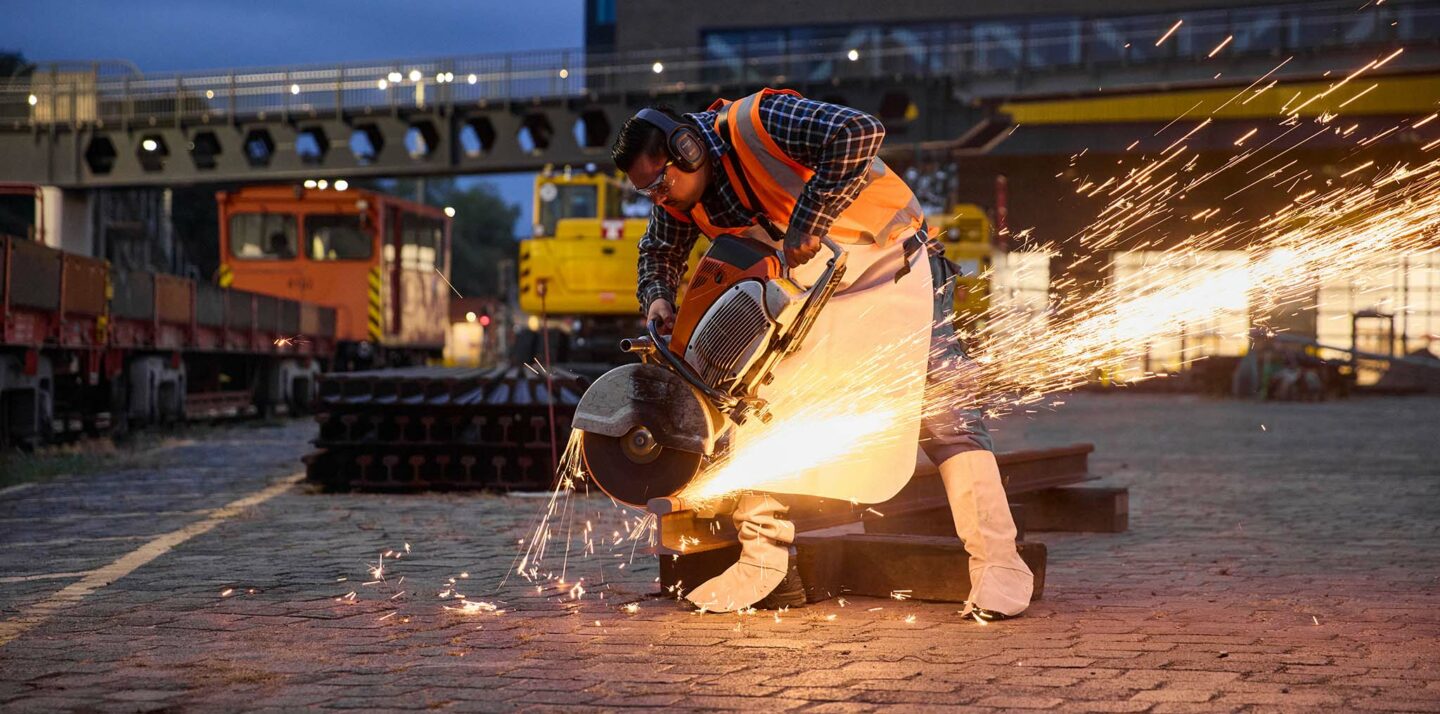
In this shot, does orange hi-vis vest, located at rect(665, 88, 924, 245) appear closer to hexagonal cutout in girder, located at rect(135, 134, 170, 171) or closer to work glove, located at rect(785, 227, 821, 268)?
work glove, located at rect(785, 227, 821, 268)

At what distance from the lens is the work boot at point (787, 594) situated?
578 centimetres

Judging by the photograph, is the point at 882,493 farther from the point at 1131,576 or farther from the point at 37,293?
the point at 37,293

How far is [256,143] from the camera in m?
35.1

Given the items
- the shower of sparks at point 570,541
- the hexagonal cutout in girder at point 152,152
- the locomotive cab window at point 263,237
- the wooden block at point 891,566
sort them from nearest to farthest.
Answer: the wooden block at point 891,566 < the shower of sparks at point 570,541 < the locomotive cab window at point 263,237 < the hexagonal cutout in girder at point 152,152

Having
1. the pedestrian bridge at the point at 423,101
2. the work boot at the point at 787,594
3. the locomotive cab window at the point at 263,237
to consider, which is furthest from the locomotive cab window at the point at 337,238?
the work boot at the point at 787,594

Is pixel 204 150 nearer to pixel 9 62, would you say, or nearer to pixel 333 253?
pixel 333 253

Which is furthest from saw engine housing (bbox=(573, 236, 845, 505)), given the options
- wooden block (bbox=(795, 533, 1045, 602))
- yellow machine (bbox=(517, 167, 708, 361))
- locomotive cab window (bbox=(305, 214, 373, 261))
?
locomotive cab window (bbox=(305, 214, 373, 261))

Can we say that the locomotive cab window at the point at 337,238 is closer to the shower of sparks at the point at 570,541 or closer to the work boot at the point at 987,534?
the shower of sparks at the point at 570,541

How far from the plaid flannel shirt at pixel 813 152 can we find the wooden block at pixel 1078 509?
141 inches

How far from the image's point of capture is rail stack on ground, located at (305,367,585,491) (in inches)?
439

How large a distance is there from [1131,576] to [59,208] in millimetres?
32506

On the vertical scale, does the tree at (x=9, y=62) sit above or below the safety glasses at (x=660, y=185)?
above

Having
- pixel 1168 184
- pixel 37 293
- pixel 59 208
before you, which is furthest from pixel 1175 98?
pixel 37 293

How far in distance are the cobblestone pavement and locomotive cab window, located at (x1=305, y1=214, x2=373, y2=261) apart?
52.9ft
